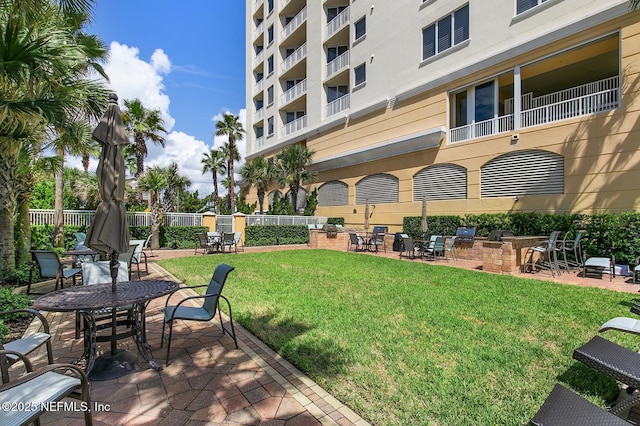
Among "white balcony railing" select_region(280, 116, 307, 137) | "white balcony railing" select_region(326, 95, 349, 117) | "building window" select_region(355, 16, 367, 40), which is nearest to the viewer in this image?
"building window" select_region(355, 16, 367, 40)

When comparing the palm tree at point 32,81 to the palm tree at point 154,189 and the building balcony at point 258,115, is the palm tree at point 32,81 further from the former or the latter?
the building balcony at point 258,115

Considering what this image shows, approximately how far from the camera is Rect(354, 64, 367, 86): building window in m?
19.6

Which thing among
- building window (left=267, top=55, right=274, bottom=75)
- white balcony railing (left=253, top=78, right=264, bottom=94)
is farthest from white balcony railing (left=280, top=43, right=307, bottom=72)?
white balcony railing (left=253, top=78, right=264, bottom=94)

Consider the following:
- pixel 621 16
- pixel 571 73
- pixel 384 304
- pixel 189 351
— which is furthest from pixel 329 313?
pixel 571 73

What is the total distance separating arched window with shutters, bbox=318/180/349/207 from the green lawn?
44.2ft

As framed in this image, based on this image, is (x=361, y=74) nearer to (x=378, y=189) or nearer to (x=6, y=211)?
(x=378, y=189)

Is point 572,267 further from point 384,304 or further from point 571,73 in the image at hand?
point 571,73

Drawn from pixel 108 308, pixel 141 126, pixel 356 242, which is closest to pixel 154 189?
pixel 141 126

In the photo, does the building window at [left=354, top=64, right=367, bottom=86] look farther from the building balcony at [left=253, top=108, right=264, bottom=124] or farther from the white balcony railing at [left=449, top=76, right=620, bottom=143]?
the building balcony at [left=253, top=108, right=264, bottom=124]

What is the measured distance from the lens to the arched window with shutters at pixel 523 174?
38.0 ft

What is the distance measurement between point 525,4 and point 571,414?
1569 centimetres

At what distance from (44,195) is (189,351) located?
17.9 metres

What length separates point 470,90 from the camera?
1442 cm

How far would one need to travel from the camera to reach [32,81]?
5.25m
